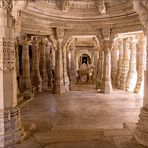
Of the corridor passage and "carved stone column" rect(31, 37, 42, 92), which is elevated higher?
"carved stone column" rect(31, 37, 42, 92)

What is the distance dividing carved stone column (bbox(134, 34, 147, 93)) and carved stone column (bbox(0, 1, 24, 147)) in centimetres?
834

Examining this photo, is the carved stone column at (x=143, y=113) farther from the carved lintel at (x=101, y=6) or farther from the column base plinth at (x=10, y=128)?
the carved lintel at (x=101, y=6)

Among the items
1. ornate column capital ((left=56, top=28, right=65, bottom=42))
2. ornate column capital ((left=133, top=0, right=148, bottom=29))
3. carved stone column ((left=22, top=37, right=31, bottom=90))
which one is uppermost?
ornate column capital ((left=56, top=28, right=65, bottom=42))

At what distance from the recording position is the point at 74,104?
8.16 m

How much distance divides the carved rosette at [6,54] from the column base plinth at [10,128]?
2.49 feet

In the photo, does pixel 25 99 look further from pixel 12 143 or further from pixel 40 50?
pixel 12 143

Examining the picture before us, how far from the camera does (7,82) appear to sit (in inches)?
140

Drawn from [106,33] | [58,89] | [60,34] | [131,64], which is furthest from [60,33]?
[131,64]

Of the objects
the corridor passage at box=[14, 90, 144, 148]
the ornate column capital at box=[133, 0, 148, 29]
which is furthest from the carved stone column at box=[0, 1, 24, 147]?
the ornate column capital at box=[133, 0, 148, 29]

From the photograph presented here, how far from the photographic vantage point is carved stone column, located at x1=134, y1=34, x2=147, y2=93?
1071 cm

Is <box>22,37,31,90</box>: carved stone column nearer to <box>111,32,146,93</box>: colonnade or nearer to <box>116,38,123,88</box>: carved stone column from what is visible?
<box>111,32,146,93</box>: colonnade

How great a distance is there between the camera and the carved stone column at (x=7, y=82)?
3.42 m

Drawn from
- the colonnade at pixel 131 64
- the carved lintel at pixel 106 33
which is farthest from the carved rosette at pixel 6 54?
the colonnade at pixel 131 64

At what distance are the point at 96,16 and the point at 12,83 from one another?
7056 millimetres
